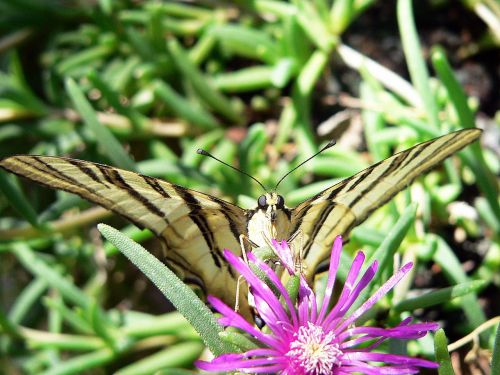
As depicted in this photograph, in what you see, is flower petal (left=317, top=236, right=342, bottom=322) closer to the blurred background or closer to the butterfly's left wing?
the butterfly's left wing

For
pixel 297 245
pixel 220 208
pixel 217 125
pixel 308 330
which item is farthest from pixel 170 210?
pixel 217 125

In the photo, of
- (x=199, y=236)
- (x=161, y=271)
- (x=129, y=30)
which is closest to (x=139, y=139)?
(x=129, y=30)

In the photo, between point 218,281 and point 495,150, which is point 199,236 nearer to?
point 218,281

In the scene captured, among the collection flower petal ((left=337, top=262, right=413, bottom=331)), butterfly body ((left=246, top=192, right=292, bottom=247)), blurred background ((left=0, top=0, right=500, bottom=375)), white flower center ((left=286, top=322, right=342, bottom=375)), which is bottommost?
white flower center ((left=286, top=322, right=342, bottom=375))

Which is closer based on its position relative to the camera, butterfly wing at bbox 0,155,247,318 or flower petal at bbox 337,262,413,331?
flower petal at bbox 337,262,413,331

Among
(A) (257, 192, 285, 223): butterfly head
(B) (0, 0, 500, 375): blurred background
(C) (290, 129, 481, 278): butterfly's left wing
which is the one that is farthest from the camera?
(B) (0, 0, 500, 375): blurred background

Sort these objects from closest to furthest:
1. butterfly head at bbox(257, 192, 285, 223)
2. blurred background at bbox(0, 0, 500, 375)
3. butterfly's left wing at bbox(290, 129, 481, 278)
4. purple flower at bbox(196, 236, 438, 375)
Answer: purple flower at bbox(196, 236, 438, 375)
butterfly's left wing at bbox(290, 129, 481, 278)
butterfly head at bbox(257, 192, 285, 223)
blurred background at bbox(0, 0, 500, 375)

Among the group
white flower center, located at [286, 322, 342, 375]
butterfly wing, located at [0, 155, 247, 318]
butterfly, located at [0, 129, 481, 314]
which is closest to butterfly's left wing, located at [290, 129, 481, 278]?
butterfly, located at [0, 129, 481, 314]
